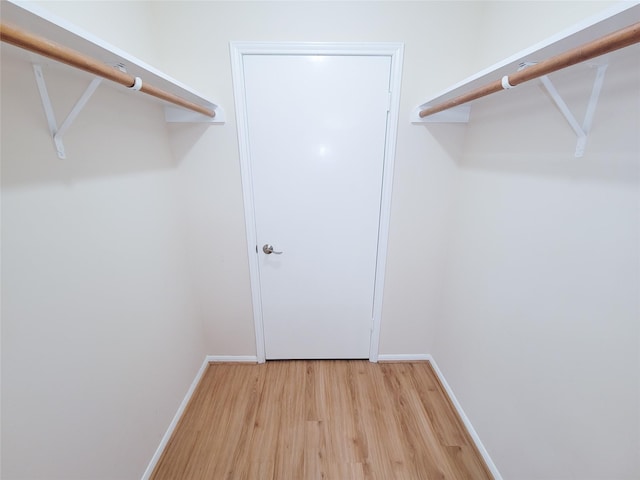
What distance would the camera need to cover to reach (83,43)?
68 centimetres

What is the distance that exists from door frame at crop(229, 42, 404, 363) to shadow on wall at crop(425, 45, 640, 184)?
1.55ft

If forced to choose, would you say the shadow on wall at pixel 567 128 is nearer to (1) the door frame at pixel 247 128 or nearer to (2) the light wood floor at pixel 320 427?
(1) the door frame at pixel 247 128

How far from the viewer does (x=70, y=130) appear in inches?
36.3

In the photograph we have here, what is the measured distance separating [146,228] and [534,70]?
5.40ft

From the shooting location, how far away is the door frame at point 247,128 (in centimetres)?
143

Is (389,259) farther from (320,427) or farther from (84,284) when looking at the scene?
(84,284)

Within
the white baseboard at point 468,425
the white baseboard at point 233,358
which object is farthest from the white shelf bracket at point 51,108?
the white baseboard at point 468,425

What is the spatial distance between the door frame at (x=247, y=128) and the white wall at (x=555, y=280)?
465 mm

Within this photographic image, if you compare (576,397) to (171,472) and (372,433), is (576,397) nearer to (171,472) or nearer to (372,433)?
(372,433)

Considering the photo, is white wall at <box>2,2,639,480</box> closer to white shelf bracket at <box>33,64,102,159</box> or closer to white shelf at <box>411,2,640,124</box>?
white shelf bracket at <box>33,64,102,159</box>

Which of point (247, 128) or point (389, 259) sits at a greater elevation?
point (247, 128)

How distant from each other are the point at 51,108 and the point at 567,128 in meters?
1.74

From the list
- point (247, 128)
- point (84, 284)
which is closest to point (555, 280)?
point (247, 128)

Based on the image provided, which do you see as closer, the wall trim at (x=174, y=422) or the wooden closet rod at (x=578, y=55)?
the wooden closet rod at (x=578, y=55)
